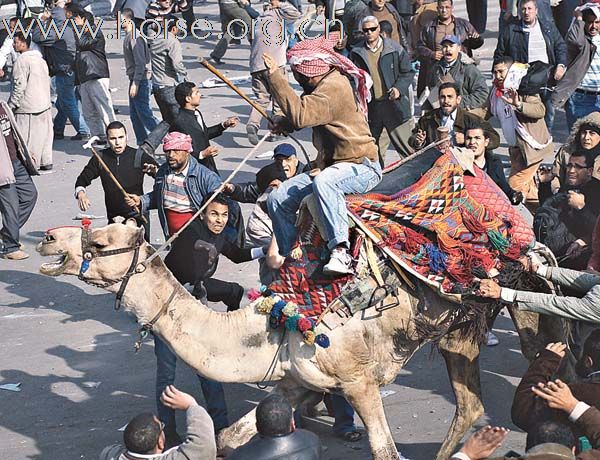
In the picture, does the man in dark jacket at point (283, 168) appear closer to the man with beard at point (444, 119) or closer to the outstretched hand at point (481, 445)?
the man with beard at point (444, 119)

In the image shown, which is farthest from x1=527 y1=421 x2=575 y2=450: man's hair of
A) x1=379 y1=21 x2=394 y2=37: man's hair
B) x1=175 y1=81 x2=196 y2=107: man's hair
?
x1=379 y1=21 x2=394 y2=37: man's hair

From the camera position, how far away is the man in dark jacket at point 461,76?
13.5 metres

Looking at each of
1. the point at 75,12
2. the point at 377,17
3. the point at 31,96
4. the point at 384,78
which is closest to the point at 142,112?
the point at 31,96

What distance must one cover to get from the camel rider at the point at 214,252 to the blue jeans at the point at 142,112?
866 centimetres

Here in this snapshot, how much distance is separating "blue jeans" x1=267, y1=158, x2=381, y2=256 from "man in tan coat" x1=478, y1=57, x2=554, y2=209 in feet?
16.5

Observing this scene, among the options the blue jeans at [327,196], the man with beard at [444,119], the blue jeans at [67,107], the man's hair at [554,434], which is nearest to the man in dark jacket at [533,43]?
the man with beard at [444,119]

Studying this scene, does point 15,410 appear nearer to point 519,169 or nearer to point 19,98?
point 519,169

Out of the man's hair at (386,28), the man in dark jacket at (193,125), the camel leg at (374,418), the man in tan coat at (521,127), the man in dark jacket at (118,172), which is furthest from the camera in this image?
the man's hair at (386,28)

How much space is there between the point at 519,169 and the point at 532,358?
496 cm

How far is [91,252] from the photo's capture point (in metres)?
7.59

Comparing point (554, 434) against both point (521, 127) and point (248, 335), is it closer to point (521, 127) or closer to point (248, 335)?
point (248, 335)

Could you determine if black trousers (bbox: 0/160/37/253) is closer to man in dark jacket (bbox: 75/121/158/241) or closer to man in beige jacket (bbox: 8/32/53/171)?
man in dark jacket (bbox: 75/121/158/241)

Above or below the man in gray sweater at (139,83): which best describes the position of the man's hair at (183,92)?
above

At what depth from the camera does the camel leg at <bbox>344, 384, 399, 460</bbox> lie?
779 cm
